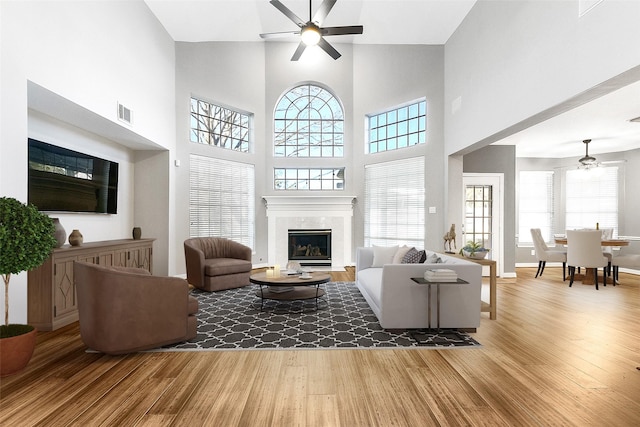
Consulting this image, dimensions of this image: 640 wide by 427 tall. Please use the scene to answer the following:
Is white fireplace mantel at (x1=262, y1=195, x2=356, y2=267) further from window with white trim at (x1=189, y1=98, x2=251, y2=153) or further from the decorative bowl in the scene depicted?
the decorative bowl

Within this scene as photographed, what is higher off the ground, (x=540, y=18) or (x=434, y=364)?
(x=540, y=18)

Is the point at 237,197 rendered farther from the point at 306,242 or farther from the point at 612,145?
the point at 612,145

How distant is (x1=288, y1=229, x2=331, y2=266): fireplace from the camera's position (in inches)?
297

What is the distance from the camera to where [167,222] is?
19.6 feet

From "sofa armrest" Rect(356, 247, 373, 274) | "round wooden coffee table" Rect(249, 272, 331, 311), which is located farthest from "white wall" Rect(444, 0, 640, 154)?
"round wooden coffee table" Rect(249, 272, 331, 311)

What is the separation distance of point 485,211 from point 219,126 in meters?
5.74

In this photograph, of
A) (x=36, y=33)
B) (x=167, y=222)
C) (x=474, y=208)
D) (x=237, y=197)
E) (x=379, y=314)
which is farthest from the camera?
(x=237, y=197)

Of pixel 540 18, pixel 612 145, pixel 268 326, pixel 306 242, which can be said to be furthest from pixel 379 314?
pixel 612 145

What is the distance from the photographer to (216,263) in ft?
17.6

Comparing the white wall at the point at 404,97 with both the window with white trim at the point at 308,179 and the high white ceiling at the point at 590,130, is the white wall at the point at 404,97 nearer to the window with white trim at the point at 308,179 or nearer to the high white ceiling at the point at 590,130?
the window with white trim at the point at 308,179

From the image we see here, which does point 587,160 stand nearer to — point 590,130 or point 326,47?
point 590,130

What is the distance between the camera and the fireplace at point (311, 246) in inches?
297

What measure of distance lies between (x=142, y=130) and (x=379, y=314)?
4315mm

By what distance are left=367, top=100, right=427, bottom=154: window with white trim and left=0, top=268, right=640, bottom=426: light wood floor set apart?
15.1 feet
